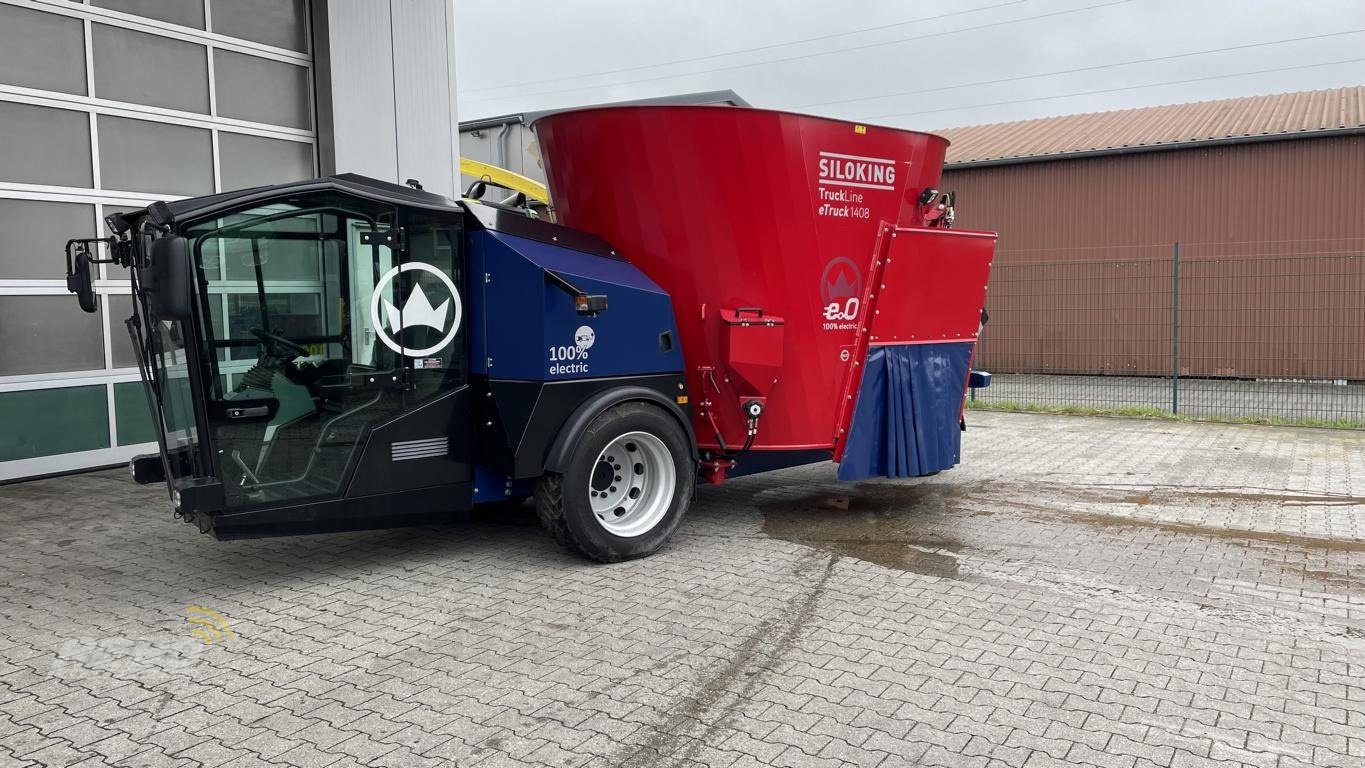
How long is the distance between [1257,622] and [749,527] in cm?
293

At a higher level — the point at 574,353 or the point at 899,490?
the point at 574,353

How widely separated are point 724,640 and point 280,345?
2.59m

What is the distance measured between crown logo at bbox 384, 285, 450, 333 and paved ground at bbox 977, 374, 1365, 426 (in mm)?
9991

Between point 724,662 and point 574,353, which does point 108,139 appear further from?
point 724,662

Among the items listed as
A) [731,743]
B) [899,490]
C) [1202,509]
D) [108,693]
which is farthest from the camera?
[899,490]

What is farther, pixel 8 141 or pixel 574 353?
pixel 8 141

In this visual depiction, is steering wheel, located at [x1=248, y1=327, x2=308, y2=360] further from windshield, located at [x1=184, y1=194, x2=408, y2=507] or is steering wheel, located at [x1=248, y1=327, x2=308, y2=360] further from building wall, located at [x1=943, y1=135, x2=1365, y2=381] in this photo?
building wall, located at [x1=943, y1=135, x2=1365, y2=381]

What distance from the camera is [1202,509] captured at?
22.5 ft

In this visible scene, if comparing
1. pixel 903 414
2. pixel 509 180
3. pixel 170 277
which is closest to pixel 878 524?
pixel 903 414

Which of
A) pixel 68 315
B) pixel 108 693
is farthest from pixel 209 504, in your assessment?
pixel 68 315

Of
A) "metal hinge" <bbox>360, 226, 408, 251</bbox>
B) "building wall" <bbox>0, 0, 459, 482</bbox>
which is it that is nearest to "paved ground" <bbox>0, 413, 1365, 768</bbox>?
"building wall" <bbox>0, 0, 459, 482</bbox>

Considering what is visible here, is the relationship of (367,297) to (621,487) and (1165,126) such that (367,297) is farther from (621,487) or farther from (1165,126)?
(1165,126)

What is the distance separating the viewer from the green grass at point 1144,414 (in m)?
11.1

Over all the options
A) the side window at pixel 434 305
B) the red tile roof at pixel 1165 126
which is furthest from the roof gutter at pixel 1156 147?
the side window at pixel 434 305
